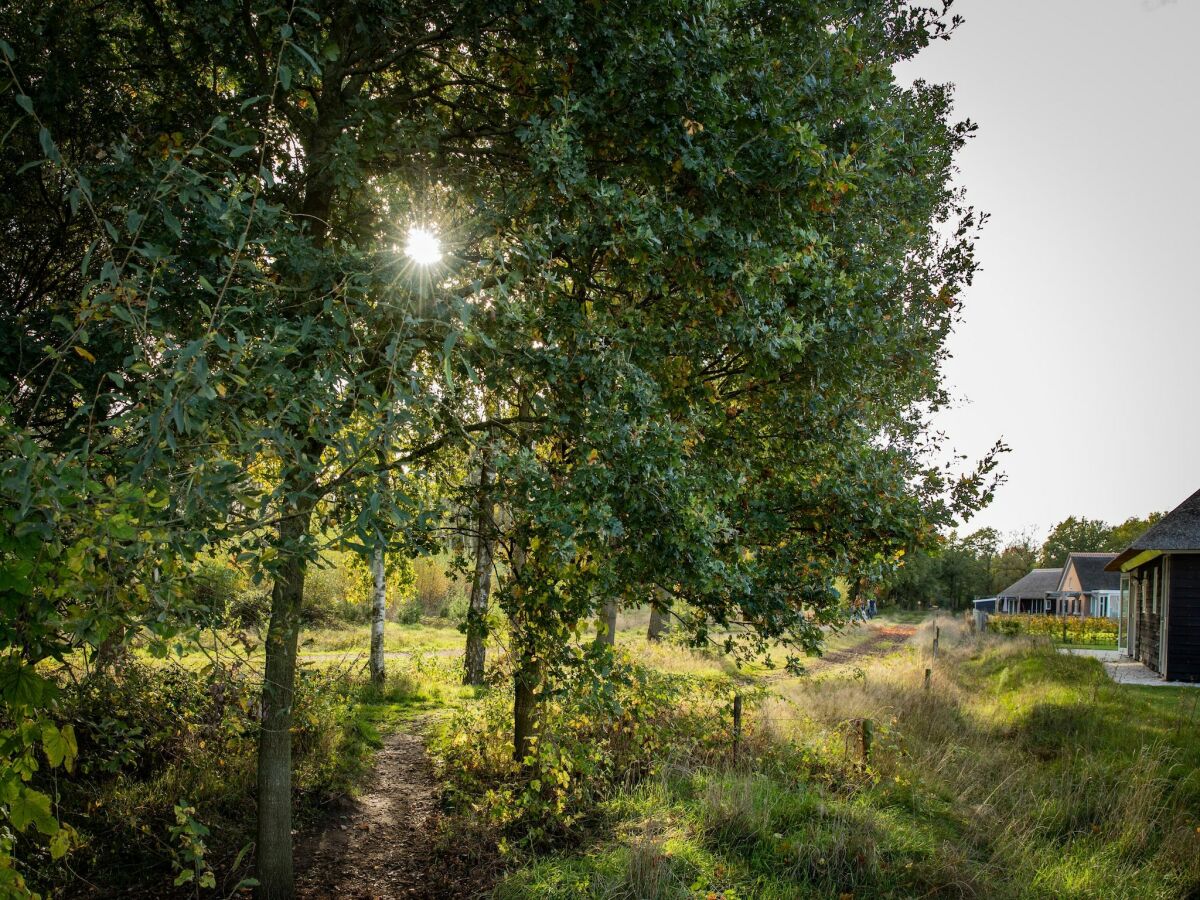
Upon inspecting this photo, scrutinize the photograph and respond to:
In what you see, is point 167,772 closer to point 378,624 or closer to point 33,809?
point 33,809

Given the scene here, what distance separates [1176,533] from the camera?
17.3m

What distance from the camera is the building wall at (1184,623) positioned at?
17.7 metres

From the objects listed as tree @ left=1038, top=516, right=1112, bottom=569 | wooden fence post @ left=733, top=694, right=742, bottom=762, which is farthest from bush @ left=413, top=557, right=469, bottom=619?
tree @ left=1038, top=516, right=1112, bottom=569

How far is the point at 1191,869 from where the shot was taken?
23.6 ft

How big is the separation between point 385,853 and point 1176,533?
19.0 meters

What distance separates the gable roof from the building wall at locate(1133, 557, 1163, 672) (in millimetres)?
27898

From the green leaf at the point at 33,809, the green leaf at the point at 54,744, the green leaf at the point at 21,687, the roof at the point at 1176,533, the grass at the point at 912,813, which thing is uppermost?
the roof at the point at 1176,533

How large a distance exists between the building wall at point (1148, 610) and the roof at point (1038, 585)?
38.4 metres

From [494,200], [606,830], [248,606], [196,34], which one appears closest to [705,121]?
[494,200]

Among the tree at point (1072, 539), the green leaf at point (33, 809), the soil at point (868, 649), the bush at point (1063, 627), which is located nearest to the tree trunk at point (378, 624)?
the green leaf at point (33, 809)

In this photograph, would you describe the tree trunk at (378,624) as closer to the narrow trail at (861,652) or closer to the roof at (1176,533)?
the narrow trail at (861,652)

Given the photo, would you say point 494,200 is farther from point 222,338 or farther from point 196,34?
point 222,338

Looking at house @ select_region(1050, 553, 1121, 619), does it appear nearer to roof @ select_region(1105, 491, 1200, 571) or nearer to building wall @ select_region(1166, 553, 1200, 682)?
building wall @ select_region(1166, 553, 1200, 682)

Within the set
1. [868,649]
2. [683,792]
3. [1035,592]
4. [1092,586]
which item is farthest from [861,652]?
[1035,592]
